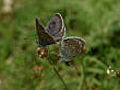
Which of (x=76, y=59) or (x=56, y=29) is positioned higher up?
(x=56, y=29)

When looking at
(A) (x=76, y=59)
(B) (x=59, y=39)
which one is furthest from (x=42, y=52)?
(A) (x=76, y=59)

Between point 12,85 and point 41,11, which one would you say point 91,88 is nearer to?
point 12,85

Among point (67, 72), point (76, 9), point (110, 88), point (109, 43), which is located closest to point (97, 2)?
point (76, 9)

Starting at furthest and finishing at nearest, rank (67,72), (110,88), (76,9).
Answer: (76,9) → (67,72) → (110,88)

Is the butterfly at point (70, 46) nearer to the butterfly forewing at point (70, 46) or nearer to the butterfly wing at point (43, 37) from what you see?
the butterfly forewing at point (70, 46)

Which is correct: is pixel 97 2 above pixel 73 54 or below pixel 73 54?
above

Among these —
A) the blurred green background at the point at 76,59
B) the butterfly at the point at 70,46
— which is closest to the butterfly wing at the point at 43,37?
the butterfly at the point at 70,46

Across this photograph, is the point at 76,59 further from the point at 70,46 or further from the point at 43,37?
the point at 43,37
